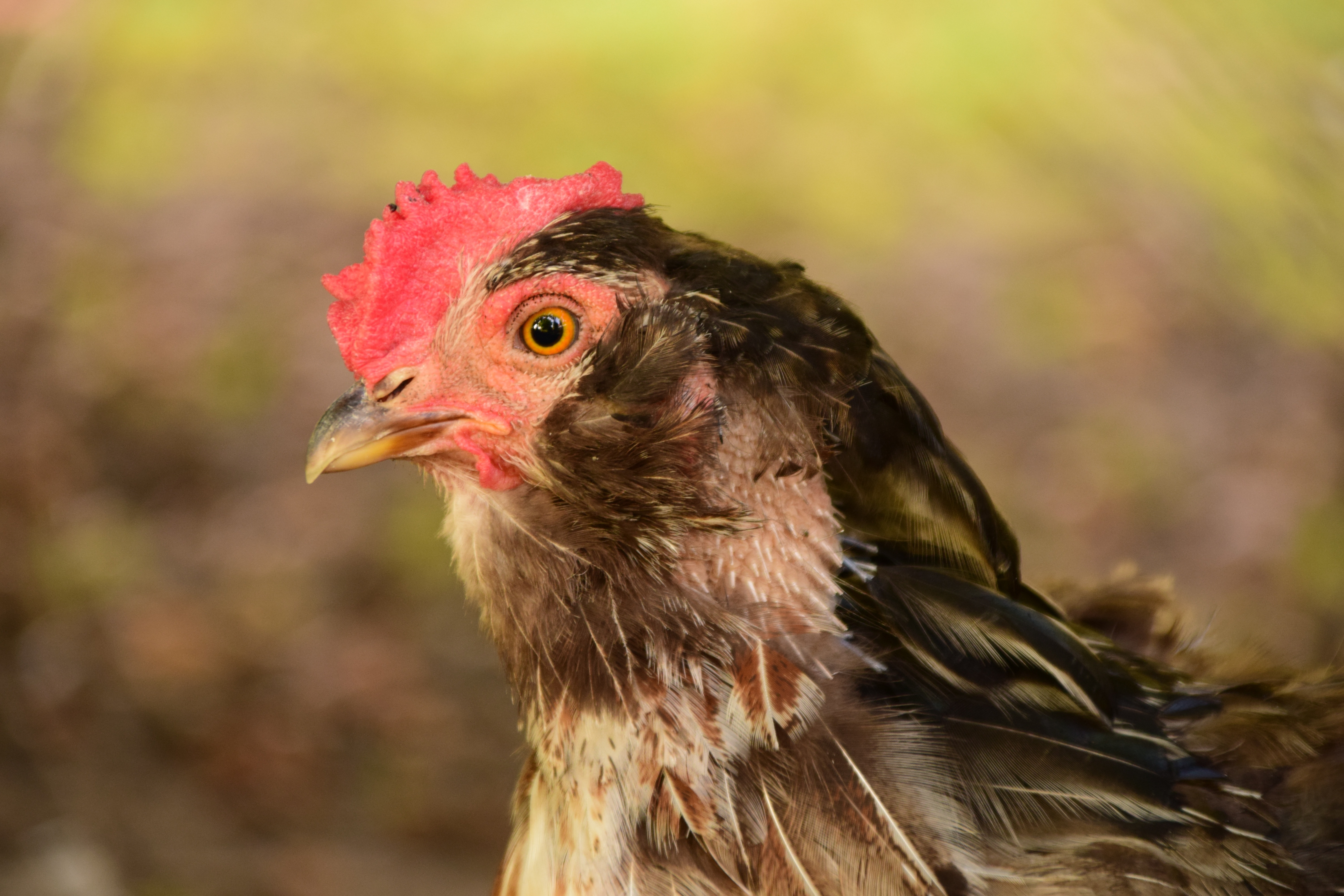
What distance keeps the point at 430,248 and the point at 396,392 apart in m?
0.20

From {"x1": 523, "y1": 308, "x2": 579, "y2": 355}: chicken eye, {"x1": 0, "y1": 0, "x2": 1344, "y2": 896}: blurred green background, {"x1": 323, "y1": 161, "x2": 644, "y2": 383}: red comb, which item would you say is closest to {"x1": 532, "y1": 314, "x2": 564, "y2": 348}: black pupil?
{"x1": 523, "y1": 308, "x2": 579, "y2": 355}: chicken eye

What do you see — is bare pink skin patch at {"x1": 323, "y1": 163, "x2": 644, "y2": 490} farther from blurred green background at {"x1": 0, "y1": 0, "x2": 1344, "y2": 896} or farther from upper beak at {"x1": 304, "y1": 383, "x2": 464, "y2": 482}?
blurred green background at {"x1": 0, "y1": 0, "x2": 1344, "y2": 896}

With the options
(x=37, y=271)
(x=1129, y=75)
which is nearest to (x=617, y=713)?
(x=1129, y=75)

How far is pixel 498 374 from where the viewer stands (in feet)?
4.52

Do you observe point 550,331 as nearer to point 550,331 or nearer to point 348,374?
point 550,331

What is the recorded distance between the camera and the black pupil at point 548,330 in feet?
4.45

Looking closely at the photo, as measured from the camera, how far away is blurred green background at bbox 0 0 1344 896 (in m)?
3.48

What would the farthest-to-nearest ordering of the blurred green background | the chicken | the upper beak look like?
the blurred green background
the upper beak
the chicken

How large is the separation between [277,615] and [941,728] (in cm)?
298

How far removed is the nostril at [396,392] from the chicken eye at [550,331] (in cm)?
18

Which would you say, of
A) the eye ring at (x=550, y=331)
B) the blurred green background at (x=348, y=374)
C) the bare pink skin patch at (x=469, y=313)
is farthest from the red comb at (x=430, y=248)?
the blurred green background at (x=348, y=374)

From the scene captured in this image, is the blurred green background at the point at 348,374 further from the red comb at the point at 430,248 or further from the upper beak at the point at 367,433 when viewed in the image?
the upper beak at the point at 367,433

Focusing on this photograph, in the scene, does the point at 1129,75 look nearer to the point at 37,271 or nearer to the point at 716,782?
the point at 716,782

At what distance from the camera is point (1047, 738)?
4.32ft
